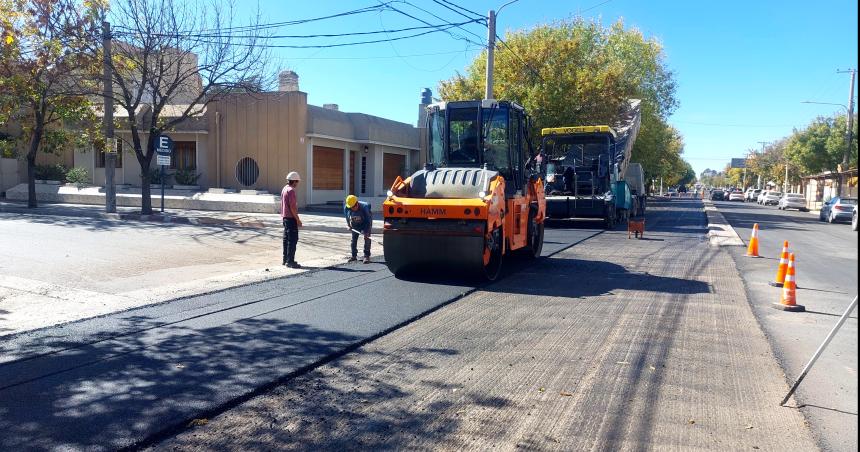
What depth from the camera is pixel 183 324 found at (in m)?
7.11

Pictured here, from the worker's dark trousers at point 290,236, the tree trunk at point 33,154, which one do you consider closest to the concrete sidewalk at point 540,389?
the worker's dark trousers at point 290,236

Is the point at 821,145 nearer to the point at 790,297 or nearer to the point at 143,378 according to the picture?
the point at 790,297

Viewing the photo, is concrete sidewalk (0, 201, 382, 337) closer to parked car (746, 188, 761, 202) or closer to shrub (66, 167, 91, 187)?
shrub (66, 167, 91, 187)

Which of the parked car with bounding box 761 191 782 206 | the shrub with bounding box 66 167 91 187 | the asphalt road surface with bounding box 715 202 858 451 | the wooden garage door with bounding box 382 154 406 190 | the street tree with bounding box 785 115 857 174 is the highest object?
the street tree with bounding box 785 115 857 174

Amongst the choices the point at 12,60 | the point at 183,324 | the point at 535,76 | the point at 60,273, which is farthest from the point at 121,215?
the point at 535,76

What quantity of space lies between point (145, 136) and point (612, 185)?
64.6ft

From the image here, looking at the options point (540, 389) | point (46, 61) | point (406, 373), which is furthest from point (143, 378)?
point (46, 61)

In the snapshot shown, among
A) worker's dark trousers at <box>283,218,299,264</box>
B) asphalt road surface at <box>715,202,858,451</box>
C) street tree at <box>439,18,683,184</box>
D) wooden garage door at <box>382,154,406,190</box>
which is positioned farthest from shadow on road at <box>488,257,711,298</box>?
wooden garage door at <box>382,154,406,190</box>

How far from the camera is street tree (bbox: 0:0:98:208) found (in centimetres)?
1966

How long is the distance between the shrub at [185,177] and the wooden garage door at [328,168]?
4963 mm

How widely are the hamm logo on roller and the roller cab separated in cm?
1

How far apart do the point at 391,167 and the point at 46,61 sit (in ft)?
53.1

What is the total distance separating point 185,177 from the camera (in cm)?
2722

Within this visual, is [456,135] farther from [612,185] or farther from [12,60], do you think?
[12,60]
